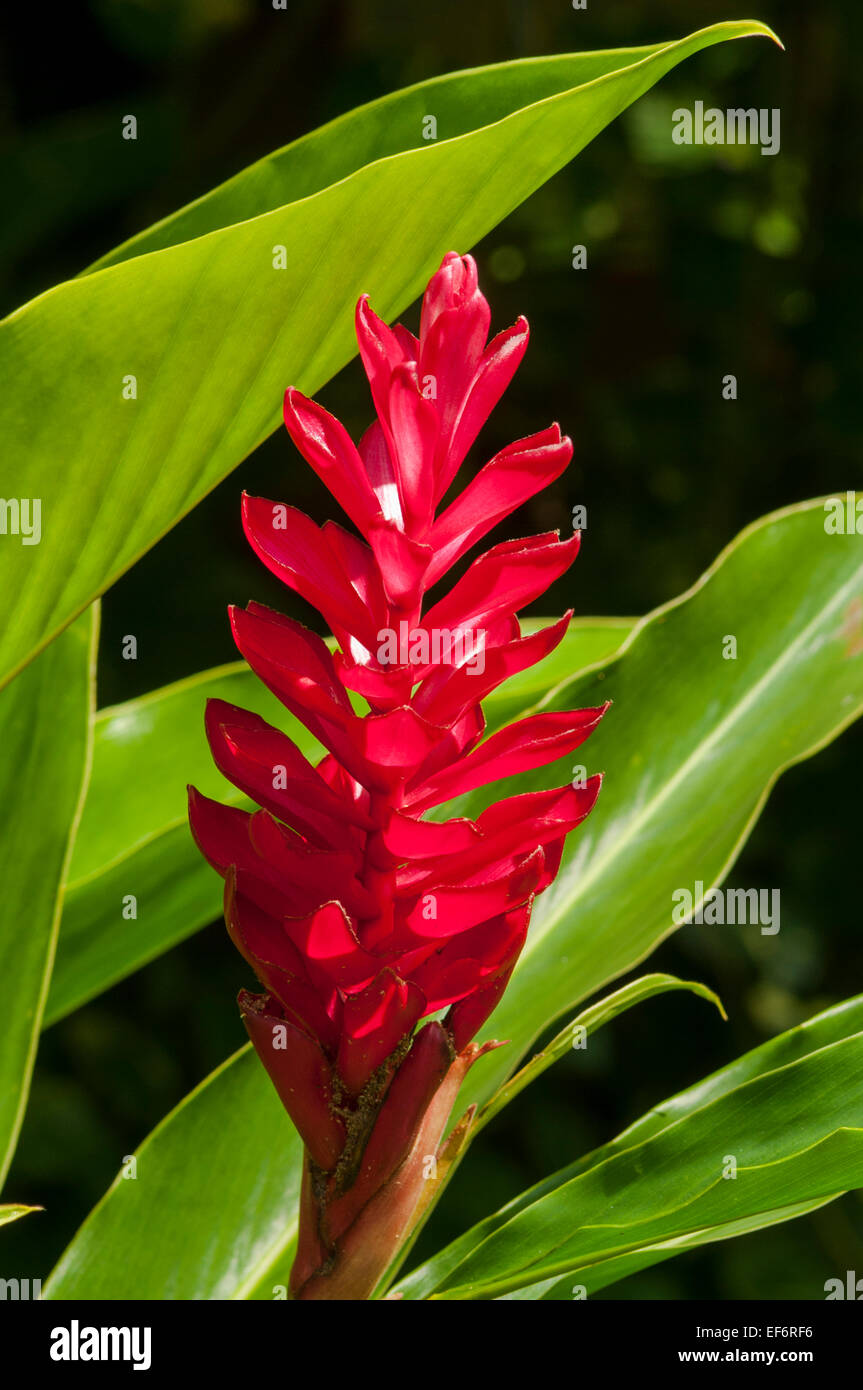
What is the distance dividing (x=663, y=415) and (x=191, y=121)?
0.94 m

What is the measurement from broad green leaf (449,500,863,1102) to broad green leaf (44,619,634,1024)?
8cm

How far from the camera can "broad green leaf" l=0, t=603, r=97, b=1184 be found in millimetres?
731

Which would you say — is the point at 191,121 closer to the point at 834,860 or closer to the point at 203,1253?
the point at 834,860

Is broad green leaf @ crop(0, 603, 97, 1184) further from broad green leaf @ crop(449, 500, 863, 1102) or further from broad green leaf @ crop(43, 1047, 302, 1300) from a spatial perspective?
broad green leaf @ crop(449, 500, 863, 1102)

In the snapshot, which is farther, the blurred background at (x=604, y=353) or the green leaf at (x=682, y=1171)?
the blurred background at (x=604, y=353)

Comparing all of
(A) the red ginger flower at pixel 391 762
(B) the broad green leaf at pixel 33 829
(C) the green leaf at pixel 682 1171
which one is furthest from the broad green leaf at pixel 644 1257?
(B) the broad green leaf at pixel 33 829

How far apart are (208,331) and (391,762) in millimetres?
179

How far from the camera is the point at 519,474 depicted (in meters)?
0.48

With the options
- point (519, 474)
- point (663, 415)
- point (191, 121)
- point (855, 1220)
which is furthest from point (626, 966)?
point (191, 121)

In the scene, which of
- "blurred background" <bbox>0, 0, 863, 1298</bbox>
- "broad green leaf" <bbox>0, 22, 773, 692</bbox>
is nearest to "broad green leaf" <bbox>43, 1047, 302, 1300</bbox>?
"broad green leaf" <bbox>0, 22, 773, 692</bbox>

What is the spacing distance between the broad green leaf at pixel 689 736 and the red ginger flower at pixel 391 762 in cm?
29

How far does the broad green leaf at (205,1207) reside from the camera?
29.3 inches

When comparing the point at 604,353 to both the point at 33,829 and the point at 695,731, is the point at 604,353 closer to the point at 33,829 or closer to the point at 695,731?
the point at 695,731

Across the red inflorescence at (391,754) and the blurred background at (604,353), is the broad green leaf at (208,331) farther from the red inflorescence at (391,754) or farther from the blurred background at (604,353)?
the blurred background at (604,353)
